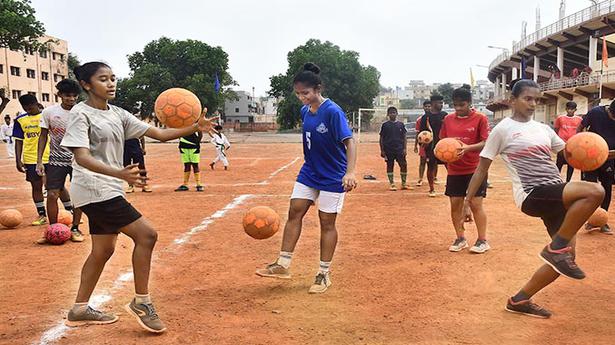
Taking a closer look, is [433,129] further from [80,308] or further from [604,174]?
[80,308]

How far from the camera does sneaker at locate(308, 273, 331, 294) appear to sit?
17.0 feet

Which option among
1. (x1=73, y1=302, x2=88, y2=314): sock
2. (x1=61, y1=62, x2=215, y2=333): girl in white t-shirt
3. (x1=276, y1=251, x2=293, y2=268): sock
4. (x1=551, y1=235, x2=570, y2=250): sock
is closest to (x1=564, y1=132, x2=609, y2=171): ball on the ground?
(x1=551, y1=235, x2=570, y2=250): sock

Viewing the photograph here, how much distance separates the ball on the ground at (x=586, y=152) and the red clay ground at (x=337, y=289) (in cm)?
127

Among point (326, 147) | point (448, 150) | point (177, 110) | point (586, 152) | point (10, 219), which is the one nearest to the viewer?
point (586, 152)

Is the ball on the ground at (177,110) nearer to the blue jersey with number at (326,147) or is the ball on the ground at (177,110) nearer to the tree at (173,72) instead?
the blue jersey with number at (326,147)

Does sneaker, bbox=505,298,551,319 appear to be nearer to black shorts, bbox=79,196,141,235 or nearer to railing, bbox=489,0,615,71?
black shorts, bbox=79,196,141,235

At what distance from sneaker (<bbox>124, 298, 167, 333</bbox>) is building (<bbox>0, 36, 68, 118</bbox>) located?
57.6 m

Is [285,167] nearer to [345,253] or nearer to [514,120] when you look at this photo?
[345,253]

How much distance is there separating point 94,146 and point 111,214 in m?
0.55

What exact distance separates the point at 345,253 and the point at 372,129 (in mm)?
63615

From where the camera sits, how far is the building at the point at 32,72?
2311 inches

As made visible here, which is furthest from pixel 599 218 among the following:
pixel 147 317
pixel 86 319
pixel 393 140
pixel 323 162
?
pixel 86 319

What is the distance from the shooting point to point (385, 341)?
13.2 feet

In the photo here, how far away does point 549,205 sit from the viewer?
438cm
